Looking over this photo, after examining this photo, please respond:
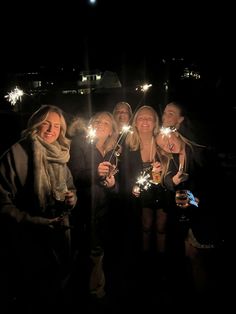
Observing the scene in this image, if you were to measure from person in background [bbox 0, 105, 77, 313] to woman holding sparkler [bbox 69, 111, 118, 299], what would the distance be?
0.31 meters

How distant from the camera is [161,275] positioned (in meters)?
5.11

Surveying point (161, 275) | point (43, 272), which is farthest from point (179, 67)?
point (43, 272)

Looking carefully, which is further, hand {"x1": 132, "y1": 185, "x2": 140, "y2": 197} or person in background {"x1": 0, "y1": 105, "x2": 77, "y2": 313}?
hand {"x1": 132, "y1": 185, "x2": 140, "y2": 197}

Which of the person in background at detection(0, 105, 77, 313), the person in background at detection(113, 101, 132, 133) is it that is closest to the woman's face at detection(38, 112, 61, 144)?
the person in background at detection(0, 105, 77, 313)

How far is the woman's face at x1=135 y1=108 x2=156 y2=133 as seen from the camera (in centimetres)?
496

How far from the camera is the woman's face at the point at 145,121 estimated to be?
4957 mm

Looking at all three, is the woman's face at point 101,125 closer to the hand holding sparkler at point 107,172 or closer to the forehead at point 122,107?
the forehead at point 122,107

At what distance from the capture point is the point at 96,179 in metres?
4.43

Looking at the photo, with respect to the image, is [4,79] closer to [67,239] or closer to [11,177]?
[11,177]

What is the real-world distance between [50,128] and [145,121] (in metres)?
1.79

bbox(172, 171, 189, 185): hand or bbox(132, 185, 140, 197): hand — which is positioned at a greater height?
bbox(172, 171, 189, 185): hand

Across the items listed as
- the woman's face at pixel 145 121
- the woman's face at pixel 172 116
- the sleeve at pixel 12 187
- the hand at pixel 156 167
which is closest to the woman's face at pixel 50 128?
the sleeve at pixel 12 187

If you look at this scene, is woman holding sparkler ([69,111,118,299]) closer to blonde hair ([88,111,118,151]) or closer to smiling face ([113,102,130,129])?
blonde hair ([88,111,118,151])

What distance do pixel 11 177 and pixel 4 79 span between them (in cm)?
159
